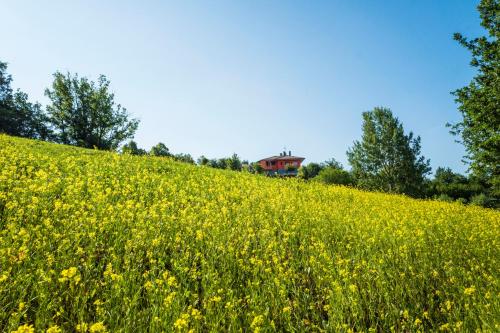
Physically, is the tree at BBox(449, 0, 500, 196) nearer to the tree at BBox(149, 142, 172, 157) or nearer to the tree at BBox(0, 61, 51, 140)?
the tree at BBox(0, 61, 51, 140)

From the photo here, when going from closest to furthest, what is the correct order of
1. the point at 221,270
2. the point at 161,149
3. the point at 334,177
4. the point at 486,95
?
the point at 221,270
the point at 486,95
the point at 334,177
the point at 161,149

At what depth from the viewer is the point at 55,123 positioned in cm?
3722

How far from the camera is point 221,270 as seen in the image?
4.85 meters

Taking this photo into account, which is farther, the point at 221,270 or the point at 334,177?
the point at 334,177

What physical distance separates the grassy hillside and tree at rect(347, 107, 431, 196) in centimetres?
2821

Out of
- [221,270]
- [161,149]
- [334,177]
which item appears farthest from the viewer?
[161,149]

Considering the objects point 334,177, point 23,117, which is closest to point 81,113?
point 23,117

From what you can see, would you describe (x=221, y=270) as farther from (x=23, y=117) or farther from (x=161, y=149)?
(x=161, y=149)

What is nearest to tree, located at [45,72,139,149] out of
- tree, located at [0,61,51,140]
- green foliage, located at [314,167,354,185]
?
tree, located at [0,61,51,140]

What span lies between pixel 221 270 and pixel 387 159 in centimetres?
3683

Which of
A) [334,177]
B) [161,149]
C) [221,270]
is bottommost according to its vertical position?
[221,270]

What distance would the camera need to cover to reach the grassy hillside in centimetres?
355

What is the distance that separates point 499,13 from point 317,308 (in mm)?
15440

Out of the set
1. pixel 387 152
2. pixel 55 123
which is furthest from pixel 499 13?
pixel 55 123
